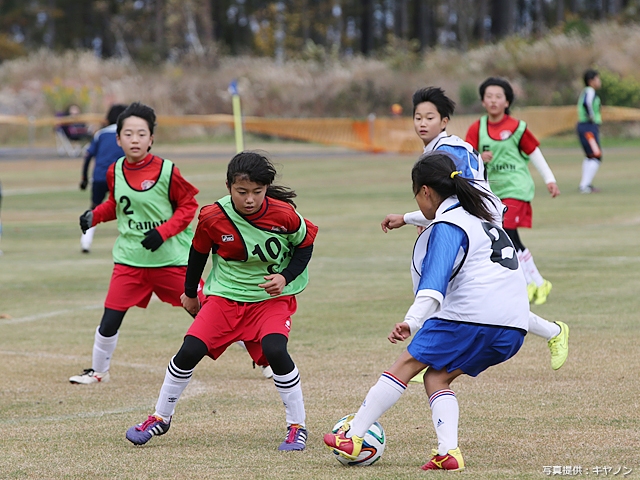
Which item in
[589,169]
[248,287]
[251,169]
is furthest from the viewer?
[589,169]

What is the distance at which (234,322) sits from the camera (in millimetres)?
5457

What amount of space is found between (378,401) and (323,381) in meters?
2.19

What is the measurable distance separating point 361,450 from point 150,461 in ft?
3.40

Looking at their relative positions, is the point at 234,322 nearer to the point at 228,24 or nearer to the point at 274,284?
the point at 274,284

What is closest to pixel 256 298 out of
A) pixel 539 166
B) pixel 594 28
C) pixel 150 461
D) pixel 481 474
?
pixel 150 461

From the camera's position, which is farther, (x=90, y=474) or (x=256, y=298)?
(x=256, y=298)

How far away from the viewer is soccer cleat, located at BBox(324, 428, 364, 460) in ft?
15.6

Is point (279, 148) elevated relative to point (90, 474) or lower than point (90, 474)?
lower

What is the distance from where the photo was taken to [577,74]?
138ft

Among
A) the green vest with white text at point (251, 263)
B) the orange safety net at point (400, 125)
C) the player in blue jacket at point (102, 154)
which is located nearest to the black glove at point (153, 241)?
the green vest with white text at point (251, 263)

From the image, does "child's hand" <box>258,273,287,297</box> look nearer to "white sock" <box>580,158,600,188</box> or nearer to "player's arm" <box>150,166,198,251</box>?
"player's arm" <box>150,166,198,251</box>

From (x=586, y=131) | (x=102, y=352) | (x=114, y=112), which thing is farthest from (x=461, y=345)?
(x=586, y=131)

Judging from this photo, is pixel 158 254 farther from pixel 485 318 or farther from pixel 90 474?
pixel 485 318

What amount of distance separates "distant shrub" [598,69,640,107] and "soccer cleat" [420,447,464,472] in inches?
Result: 1401
